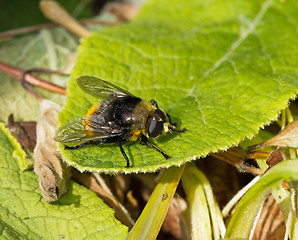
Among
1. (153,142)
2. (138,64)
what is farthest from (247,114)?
(138,64)

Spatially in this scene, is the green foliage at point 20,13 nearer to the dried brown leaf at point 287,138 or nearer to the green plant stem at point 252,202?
the dried brown leaf at point 287,138

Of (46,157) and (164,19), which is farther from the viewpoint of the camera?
(164,19)

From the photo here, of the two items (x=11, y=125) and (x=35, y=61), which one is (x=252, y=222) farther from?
(x=35, y=61)

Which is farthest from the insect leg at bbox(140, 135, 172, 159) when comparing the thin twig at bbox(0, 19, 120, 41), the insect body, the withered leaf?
the thin twig at bbox(0, 19, 120, 41)

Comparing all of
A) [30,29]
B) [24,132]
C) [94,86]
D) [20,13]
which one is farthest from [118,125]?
[20,13]

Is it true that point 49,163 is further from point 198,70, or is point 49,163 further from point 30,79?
point 198,70

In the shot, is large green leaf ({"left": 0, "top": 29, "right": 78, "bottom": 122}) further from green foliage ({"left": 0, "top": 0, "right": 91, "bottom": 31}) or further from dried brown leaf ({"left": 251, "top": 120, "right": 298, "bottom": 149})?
dried brown leaf ({"left": 251, "top": 120, "right": 298, "bottom": 149})
